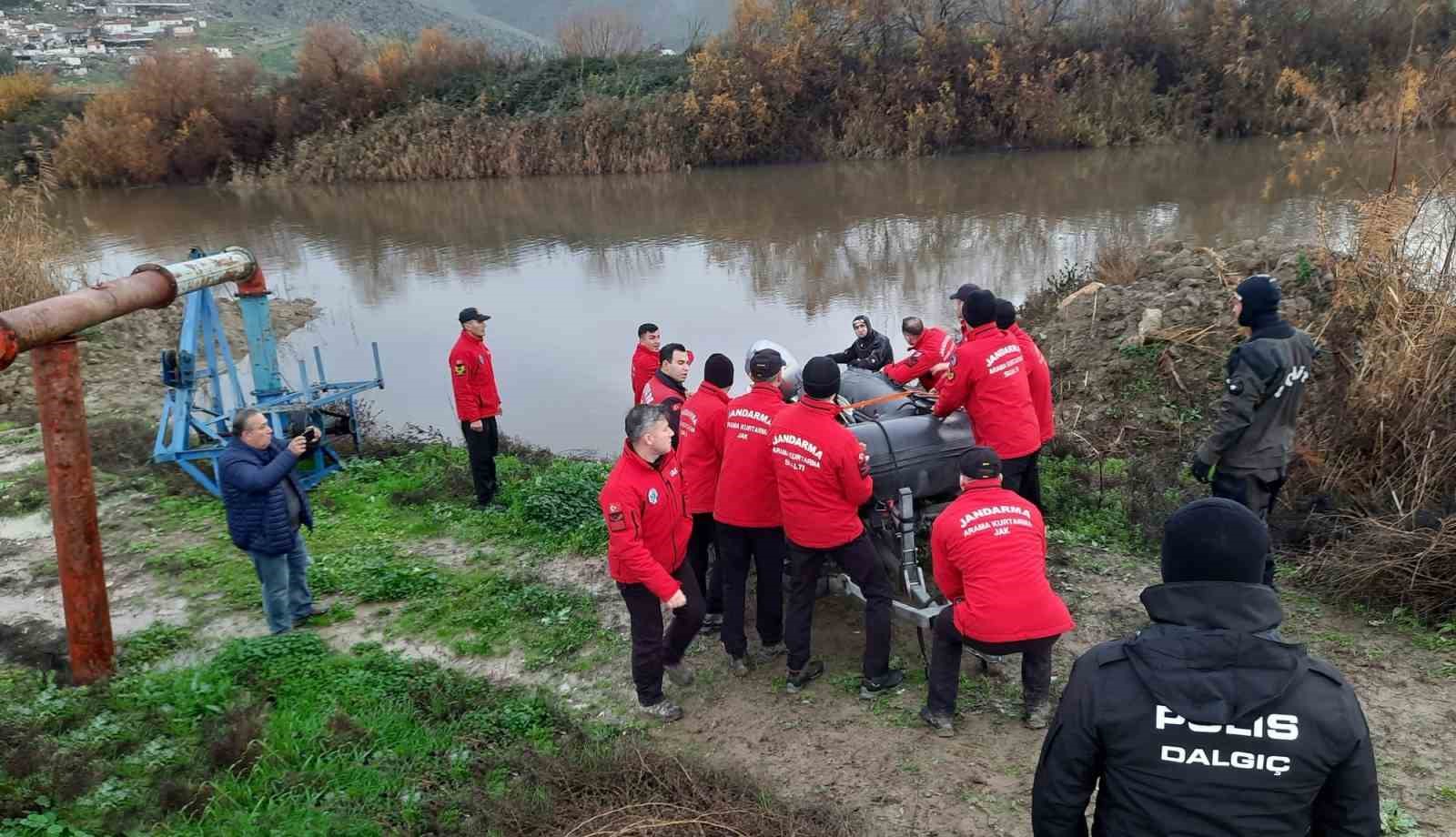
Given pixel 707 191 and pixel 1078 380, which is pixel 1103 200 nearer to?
pixel 707 191

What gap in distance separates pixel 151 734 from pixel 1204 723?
482 cm

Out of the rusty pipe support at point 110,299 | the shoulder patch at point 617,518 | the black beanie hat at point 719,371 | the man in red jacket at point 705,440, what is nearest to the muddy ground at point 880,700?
the man in red jacket at point 705,440

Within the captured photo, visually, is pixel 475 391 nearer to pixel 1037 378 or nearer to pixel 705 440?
pixel 705 440

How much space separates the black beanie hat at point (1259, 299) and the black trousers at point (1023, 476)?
4.67 feet

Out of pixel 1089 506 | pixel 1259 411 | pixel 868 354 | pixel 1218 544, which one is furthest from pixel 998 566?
pixel 868 354

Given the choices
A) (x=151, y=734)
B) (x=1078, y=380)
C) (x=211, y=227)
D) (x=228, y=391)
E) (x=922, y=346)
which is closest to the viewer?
(x=151, y=734)

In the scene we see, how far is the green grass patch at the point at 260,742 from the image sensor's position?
4027 mm

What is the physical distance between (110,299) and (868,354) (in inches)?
232

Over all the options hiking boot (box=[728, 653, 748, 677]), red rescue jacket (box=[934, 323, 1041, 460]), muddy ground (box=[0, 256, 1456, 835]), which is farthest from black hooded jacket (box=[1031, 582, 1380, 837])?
red rescue jacket (box=[934, 323, 1041, 460])

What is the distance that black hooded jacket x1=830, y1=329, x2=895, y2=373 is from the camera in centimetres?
867

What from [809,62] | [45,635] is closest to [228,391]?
[45,635]

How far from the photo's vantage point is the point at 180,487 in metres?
8.70

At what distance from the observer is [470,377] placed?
7.68 meters

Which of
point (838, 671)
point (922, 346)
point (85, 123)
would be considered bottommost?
point (838, 671)
